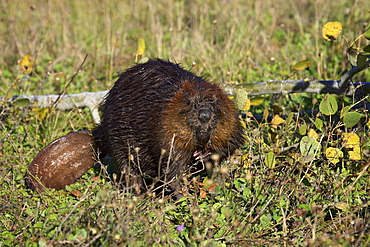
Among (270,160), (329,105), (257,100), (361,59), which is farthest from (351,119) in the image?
(257,100)

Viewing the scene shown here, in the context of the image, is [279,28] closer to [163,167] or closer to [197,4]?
[197,4]

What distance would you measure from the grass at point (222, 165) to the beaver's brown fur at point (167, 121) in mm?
203

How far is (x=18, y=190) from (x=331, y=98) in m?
2.44

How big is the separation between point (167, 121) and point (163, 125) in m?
0.04

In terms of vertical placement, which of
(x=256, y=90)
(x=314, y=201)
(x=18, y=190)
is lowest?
(x=18, y=190)

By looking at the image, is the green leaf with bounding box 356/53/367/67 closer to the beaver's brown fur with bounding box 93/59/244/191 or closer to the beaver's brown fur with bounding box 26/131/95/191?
the beaver's brown fur with bounding box 93/59/244/191

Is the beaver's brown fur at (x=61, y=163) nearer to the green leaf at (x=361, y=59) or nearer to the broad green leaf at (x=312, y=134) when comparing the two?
the broad green leaf at (x=312, y=134)

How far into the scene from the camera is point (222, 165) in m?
3.40

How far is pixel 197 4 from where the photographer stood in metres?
6.32

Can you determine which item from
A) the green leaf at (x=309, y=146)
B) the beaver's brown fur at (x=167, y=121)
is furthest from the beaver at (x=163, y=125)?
the green leaf at (x=309, y=146)

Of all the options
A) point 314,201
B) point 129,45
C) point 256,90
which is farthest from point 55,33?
point 314,201

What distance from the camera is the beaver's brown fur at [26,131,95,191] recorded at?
11.9 ft

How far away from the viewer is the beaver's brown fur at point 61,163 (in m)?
3.63

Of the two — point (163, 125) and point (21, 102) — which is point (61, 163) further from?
point (163, 125)
